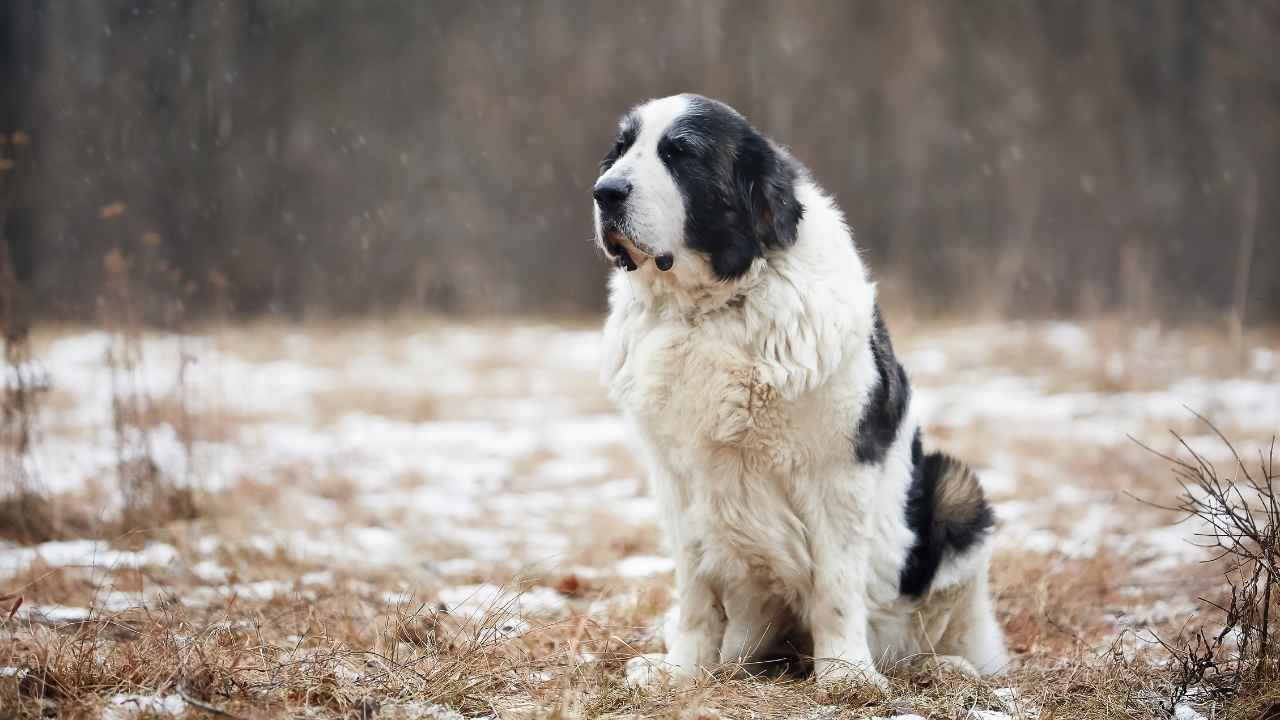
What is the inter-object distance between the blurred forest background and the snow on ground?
410 centimetres

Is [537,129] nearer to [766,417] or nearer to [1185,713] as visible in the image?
[766,417]

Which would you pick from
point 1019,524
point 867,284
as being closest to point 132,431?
point 867,284

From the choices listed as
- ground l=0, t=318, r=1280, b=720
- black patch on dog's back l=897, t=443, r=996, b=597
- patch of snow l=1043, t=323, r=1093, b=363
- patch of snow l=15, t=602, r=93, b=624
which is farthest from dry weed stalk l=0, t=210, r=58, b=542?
patch of snow l=1043, t=323, r=1093, b=363

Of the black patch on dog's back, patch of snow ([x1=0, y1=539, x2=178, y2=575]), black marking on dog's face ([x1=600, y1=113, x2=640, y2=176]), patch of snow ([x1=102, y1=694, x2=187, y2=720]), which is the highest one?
black marking on dog's face ([x1=600, y1=113, x2=640, y2=176])

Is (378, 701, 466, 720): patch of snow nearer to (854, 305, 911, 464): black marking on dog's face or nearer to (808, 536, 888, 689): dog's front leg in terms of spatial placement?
(808, 536, 888, 689): dog's front leg

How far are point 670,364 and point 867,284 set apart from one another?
663mm

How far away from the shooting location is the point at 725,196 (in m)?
2.80

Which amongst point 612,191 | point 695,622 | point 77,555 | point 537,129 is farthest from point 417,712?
point 537,129

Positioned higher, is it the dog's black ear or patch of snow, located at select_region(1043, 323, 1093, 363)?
the dog's black ear

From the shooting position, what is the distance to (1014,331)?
34.0 feet

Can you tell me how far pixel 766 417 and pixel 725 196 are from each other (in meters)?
0.66

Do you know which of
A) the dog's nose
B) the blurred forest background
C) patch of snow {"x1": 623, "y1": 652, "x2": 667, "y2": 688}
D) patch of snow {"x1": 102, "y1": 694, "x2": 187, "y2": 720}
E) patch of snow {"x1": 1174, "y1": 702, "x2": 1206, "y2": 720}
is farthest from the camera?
the blurred forest background

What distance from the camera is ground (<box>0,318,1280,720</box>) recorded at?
2.40 m

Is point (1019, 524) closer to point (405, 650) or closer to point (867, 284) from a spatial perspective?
point (867, 284)
